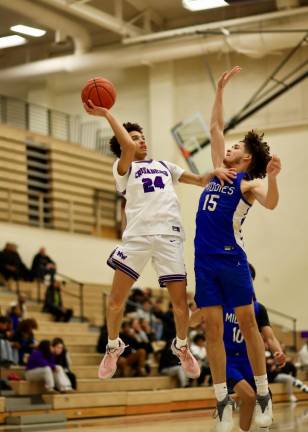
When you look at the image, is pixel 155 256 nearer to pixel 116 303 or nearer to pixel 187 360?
pixel 116 303

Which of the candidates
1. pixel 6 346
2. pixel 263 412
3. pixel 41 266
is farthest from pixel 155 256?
pixel 41 266

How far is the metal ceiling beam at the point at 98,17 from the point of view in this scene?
73.5 feet

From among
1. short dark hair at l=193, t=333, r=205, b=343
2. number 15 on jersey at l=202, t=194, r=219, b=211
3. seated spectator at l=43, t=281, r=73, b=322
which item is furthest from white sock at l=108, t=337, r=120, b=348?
seated spectator at l=43, t=281, r=73, b=322

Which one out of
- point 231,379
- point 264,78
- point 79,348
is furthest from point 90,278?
point 231,379

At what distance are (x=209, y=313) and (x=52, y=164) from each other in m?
17.9

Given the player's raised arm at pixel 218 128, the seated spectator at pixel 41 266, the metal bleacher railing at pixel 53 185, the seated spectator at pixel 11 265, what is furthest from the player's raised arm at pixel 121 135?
the metal bleacher railing at pixel 53 185

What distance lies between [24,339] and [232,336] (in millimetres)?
8340

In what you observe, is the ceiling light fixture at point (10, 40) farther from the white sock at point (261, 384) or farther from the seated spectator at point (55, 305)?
the white sock at point (261, 384)

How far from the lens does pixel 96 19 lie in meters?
23.4

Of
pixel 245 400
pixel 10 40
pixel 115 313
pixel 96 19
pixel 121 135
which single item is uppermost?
pixel 96 19

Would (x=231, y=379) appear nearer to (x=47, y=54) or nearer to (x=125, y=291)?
(x=125, y=291)

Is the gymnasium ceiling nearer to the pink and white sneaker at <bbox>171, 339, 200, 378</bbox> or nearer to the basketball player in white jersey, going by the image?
the basketball player in white jersey

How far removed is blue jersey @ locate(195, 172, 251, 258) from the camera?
713 centimetres

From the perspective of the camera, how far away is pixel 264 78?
25062 millimetres
